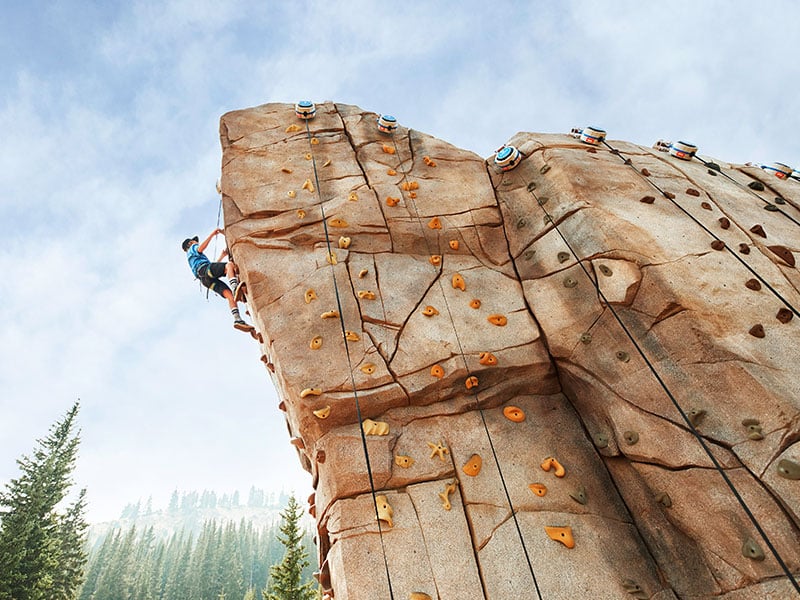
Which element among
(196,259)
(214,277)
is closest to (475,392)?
(214,277)

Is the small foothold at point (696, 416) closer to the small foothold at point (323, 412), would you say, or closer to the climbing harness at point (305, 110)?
the small foothold at point (323, 412)

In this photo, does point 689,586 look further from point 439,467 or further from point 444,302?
point 444,302

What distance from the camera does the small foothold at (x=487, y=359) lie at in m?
4.78

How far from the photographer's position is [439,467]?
13.9 feet

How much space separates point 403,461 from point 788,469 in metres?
3.07

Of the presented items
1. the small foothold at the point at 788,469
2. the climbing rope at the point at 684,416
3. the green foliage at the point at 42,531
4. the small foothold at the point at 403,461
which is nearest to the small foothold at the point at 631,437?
the climbing rope at the point at 684,416

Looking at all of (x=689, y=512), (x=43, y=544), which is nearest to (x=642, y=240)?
(x=689, y=512)

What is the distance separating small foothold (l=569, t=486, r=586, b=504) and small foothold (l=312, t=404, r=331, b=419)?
2509 millimetres

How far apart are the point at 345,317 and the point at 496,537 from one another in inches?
111

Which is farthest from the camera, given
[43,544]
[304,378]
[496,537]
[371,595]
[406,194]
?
[43,544]

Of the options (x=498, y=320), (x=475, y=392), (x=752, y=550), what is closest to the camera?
(x=752, y=550)

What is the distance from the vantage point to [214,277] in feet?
24.3

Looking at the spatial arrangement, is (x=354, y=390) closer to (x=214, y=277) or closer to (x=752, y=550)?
(x=752, y=550)

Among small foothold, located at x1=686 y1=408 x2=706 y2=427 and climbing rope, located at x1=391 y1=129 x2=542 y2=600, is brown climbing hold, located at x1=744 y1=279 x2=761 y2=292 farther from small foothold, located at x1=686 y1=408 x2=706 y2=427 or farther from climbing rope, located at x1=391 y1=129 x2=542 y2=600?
climbing rope, located at x1=391 y1=129 x2=542 y2=600
